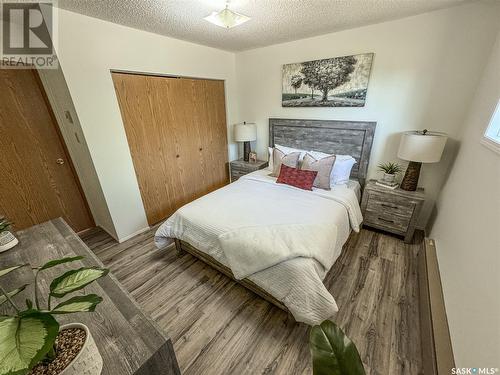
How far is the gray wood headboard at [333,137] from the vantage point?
8.09ft

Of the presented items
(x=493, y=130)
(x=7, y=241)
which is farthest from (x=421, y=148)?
(x=7, y=241)

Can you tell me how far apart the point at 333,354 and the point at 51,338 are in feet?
2.29

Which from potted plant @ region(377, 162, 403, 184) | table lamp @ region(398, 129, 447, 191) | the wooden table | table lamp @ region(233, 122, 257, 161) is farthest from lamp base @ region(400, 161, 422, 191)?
the wooden table

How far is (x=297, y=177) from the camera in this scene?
7.77 feet

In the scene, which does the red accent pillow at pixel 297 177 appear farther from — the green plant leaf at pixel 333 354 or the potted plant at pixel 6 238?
the potted plant at pixel 6 238

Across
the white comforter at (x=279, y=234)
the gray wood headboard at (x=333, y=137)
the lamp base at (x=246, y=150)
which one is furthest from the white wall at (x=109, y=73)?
the gray wood headboard at (x=333, y=137)

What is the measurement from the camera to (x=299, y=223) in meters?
1.65

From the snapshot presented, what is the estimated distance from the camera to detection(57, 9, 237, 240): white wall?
176 cm

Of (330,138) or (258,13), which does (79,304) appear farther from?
(330,138)

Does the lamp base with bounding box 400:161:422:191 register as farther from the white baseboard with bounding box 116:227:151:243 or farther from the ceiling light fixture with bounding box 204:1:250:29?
the white baseboard with bounding box 116:227:151:243

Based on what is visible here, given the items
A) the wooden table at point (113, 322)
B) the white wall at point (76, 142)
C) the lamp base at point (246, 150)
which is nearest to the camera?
the wooden table at point (113, 322)

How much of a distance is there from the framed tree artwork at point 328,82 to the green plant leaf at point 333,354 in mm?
2551

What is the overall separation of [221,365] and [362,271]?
4.66ft

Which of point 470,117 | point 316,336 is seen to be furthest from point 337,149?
point 316,336
